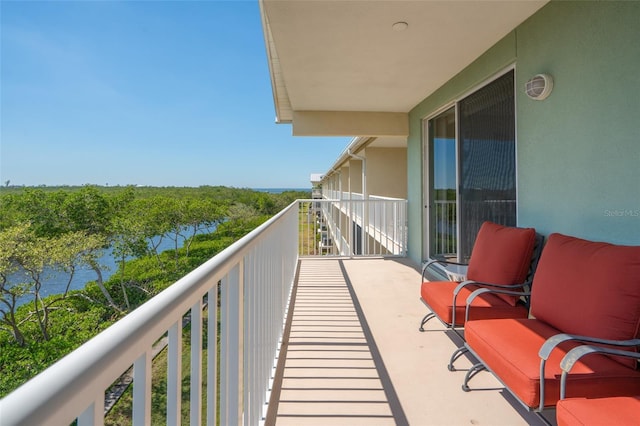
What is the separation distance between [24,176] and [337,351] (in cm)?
1947

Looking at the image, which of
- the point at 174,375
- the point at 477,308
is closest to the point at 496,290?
the point at 477,308

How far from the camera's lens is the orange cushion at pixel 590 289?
1731 millimetres

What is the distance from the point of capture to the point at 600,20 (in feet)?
7.41

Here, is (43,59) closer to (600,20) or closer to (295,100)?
(295,100)

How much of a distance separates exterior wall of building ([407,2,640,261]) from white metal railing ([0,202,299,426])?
2213 millimetres

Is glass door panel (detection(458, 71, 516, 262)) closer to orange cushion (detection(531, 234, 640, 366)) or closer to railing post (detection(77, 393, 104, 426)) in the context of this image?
orange cushion (detection(531, 234, 640, 366))

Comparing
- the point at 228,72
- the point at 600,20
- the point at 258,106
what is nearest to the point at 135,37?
the point at 228,72

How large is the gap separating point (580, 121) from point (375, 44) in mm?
1895

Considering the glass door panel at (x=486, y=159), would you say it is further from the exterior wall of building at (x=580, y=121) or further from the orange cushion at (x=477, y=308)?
the orange cushion at (x=477, y=308)

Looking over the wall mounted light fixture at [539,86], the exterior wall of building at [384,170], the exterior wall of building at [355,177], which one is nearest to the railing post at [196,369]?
the wall mounted light fixture at [539,86]

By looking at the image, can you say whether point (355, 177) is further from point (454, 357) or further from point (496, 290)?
point (454, 357)

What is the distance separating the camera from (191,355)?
951mm

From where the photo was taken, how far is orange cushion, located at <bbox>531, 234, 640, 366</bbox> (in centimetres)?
173

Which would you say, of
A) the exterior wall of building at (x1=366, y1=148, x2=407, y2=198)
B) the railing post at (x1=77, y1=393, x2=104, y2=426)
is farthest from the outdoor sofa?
the exterior wall of building at (x1=366, y1=148, x2=407, y2=198)
